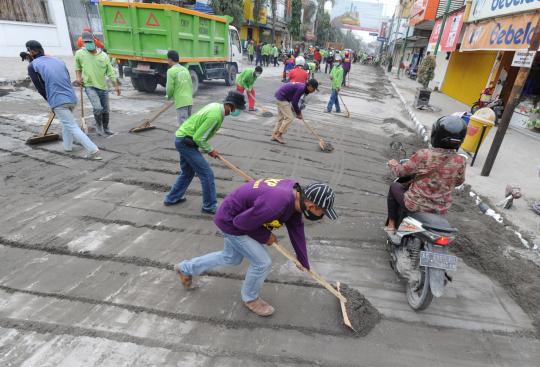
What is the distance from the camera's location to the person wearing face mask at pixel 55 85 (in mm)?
5051

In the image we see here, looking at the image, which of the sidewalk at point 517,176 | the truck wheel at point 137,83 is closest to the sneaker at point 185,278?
the sidewalk at point 517,176

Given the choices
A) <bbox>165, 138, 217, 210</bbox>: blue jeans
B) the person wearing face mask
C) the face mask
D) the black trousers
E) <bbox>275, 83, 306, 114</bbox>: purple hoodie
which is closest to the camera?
the black trousers

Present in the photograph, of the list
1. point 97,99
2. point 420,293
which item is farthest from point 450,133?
point 97,99

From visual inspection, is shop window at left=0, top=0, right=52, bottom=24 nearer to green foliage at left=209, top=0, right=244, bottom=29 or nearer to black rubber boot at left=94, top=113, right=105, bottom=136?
green foliage at left=209, top=0, right=244, bottom=29

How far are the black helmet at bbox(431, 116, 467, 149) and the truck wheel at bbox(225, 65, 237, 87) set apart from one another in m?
12.5

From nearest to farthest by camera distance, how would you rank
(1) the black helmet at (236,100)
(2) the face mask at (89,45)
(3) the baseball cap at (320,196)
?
1. (3) the baseball cap at (320,196)
2. (1) the black helmet at (236,100)
3. (2) the face mask at (89,45)

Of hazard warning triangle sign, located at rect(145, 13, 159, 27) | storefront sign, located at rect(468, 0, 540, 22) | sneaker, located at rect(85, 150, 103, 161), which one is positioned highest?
storefront sign, located at rect(468, 0, 540, 22)

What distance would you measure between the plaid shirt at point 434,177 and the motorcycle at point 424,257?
0.10 meters

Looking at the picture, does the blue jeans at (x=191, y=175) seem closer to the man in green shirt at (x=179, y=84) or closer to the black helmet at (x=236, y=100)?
the black helmet at (x=236, y=100)

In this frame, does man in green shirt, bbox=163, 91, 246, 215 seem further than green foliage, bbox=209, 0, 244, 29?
No

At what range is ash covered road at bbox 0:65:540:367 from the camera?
235 cm

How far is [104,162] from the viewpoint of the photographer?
17.5ft

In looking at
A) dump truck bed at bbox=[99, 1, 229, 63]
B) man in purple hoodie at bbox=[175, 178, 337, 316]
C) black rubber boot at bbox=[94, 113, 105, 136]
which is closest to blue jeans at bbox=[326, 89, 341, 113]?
dump truck bed at bbox=[99, 1, 229, 63]

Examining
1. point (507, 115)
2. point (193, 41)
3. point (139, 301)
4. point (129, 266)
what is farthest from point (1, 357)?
point (193, 41)
